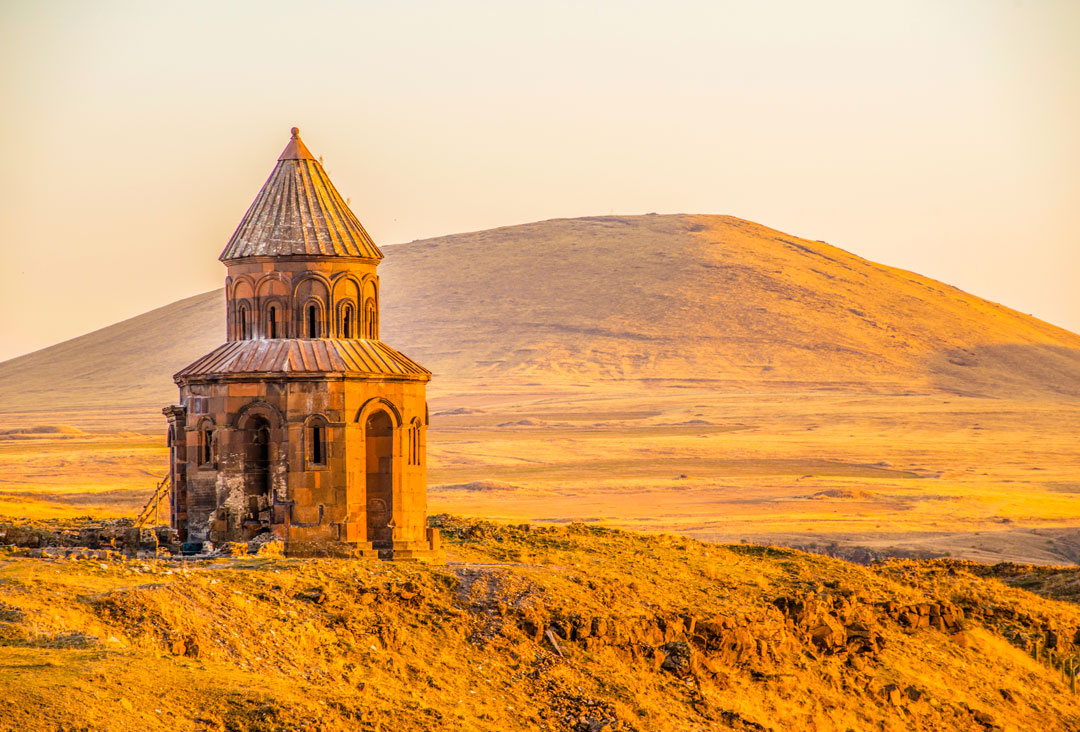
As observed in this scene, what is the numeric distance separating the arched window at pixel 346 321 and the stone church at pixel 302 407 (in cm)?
3

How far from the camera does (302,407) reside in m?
25.6

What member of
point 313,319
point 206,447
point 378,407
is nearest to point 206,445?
point 206,447

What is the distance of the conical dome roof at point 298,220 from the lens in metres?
26.7

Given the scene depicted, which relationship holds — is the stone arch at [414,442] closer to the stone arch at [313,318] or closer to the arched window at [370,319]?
the arched window at [370,319]

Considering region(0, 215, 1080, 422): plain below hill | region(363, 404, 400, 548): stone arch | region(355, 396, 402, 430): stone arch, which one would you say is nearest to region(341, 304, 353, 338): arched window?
region(355, 396, 402, 430): stone arch

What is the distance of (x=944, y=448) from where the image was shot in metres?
92.6

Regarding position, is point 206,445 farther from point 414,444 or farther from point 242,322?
point 414,444

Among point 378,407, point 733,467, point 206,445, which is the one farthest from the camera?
point 733,467

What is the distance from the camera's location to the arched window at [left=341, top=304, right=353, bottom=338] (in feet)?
87.9

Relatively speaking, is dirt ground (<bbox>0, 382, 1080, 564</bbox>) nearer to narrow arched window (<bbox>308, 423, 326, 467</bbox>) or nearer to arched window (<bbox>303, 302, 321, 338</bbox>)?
arched window (<bbox>303, 302, 321, 338</bbox>)

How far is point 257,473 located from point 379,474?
6.77ft

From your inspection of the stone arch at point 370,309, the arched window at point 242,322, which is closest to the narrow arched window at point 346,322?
the stone arch at point 370,309

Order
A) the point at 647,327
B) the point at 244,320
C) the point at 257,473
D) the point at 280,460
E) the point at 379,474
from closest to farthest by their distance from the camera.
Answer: the point at 280,460 < the point at 257,473 < the point at 379,474 < the point at 244,320 < the point at 647,327

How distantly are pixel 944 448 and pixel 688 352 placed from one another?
133 feet
